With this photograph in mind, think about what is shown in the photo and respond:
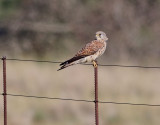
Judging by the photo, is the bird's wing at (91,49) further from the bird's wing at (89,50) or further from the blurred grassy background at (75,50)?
the blurred grassy background at (75,50)

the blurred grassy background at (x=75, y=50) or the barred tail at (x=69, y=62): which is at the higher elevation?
the blurred grassy background at (x=75, y=50)

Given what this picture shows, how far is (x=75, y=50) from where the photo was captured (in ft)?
65.6

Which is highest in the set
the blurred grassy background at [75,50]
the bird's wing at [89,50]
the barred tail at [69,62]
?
the blurred grassy background at [75,50]

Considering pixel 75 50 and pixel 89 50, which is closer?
pixel 89 50

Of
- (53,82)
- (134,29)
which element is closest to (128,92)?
(53,82)

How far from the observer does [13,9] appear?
22.8 m

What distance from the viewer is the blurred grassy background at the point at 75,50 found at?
508 inches

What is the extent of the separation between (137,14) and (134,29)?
0.39 m

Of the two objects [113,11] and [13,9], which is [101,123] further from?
[13,9]

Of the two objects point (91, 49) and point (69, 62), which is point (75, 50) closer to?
point (91, 49)

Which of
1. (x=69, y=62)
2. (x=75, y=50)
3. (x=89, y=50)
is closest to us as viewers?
(x=69, y=62)

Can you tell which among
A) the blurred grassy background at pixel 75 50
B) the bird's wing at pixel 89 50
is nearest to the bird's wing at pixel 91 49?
the bird's wing at pixel 89 50

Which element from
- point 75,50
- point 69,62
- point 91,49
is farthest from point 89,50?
point 75,50

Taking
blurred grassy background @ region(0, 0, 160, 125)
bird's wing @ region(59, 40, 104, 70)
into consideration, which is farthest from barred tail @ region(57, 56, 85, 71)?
blurred grassy background @ region(0, 0, 160, 125)
